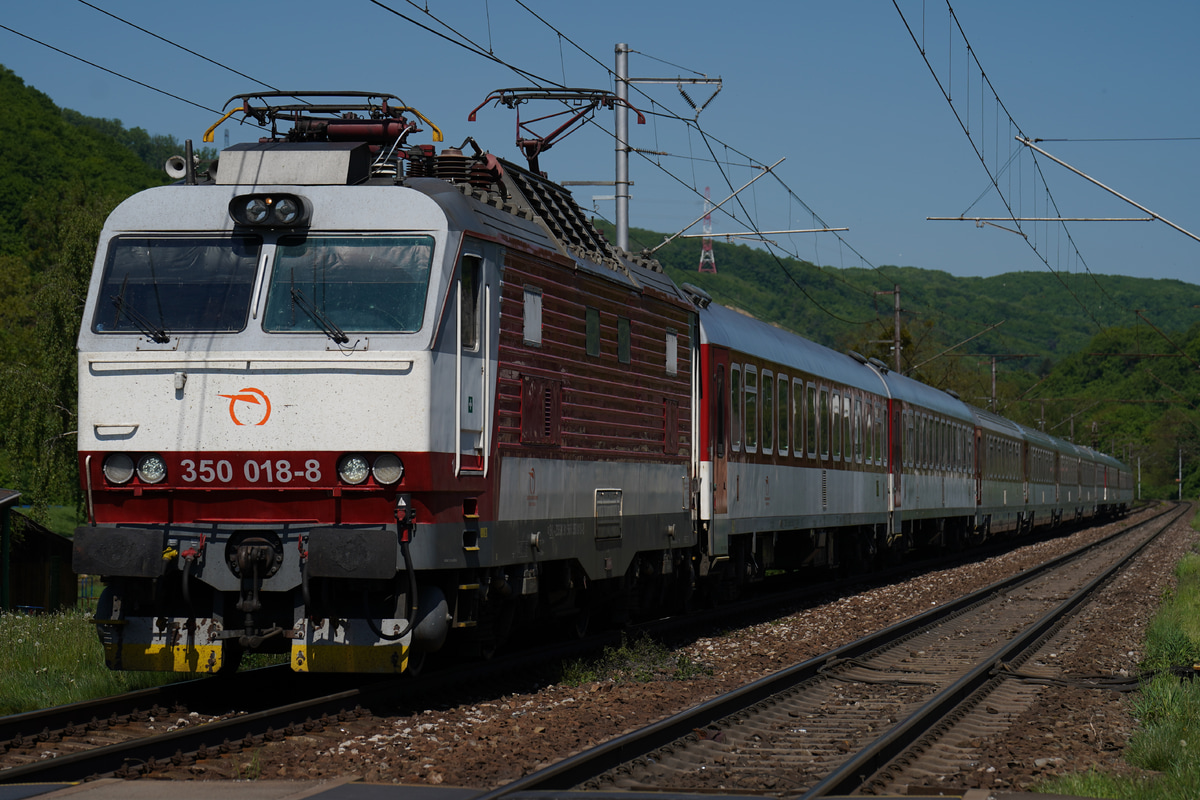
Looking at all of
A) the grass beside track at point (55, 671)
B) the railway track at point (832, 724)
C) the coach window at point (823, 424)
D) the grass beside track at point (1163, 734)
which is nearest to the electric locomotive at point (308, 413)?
the grass beside track at point (55, 671)

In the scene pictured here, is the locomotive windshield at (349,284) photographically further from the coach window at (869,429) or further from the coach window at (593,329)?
the coach window at (869,429)

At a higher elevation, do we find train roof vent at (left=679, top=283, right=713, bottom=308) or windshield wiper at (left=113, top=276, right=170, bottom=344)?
train roof vent at (left=679, top=283, right=713, bottom=308)

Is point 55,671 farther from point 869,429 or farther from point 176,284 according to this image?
point 869,429

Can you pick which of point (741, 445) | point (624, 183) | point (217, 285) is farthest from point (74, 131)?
point (217, 285)

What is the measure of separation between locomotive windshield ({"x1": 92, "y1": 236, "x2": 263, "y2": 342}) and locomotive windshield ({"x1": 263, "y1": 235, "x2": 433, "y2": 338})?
0.23 m

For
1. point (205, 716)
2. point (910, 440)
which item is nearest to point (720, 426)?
point (205, 716)

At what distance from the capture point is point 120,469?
9141mm

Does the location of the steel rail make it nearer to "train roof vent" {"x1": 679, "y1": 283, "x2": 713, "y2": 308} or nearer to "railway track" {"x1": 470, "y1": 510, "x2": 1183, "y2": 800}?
"railway track" {"x1": 470, "y1": 510, "x2": 1183, "y2": 800}

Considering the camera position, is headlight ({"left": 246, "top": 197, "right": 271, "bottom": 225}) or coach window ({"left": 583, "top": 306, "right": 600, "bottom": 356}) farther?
coach window ({"left": 583, "top": 306, "right": 600, "bottom": 356})

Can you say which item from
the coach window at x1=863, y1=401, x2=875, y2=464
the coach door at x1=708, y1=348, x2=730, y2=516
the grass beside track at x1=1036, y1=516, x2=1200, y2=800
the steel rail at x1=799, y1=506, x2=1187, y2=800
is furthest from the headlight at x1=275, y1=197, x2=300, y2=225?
the coach window at x1=863, y1=401, x2=875, y2=464

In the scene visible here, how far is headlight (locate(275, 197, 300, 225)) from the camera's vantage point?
31.1ft

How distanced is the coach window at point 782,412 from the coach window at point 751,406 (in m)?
1.14

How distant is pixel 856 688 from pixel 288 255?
18.9 ft

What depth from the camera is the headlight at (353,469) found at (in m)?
8.95
